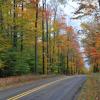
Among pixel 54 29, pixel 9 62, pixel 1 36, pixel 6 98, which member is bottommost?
pixel 6 98

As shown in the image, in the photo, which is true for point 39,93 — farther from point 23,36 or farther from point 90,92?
point 23,36

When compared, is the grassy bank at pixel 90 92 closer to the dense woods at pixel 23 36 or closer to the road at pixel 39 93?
the road at pixel 39 93

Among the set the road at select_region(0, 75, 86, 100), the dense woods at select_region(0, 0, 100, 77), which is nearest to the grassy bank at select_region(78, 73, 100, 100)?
the road at select_region(0, 75, 86, 100)

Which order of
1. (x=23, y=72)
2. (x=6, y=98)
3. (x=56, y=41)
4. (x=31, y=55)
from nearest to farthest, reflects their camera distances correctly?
(x=6, y=98) < (x=23, y=72) < (x=31, y=55) < (x=56, y=41)

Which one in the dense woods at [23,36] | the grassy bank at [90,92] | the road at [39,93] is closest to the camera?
the road at [39,93]

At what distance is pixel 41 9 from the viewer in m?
56.2

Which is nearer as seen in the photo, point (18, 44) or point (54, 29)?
point (18, 44)

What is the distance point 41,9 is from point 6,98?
126 ft

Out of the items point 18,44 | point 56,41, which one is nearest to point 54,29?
point 56,41

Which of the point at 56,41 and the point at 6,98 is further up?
the point at 56,41

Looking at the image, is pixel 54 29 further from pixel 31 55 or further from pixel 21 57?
pixel 21 57

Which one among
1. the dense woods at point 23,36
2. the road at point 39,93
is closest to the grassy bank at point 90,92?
the road at point 39,93

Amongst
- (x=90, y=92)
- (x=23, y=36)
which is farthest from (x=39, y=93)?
(x=23, y=36)

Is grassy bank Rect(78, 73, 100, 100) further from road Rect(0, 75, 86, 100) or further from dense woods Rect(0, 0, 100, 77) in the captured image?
dense woods Rect(0, 0, 100, 77)
